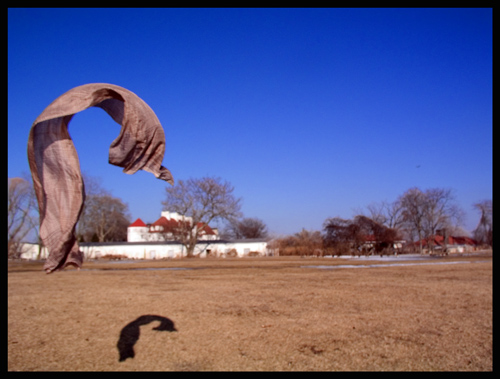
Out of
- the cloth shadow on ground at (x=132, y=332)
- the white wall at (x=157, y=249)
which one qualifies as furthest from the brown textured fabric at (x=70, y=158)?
the white wall at (x=157, y=249)

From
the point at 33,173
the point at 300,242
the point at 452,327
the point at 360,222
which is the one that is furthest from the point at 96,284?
the point at 300,242

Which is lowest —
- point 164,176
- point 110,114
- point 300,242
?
point 300,242

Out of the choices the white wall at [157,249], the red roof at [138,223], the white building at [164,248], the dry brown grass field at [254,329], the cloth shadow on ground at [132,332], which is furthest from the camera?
the red roof at [138,223]

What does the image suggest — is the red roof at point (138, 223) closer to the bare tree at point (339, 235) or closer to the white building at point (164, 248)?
the white building at point (164, 248)

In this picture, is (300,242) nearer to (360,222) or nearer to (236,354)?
(360,222)

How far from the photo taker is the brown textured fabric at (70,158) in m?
1.24

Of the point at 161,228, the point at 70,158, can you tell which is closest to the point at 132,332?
the point at 70,158

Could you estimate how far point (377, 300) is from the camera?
1363cm

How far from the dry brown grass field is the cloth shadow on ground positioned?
0.03m

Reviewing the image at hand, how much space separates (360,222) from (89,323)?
48088mm

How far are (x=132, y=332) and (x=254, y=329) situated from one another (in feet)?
9.51

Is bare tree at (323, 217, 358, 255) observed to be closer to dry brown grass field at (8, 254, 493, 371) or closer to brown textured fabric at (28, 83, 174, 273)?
dry brown grass field at (8, 254, 493, 371)

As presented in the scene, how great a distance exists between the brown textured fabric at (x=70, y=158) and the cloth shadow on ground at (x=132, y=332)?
6.59 meters
